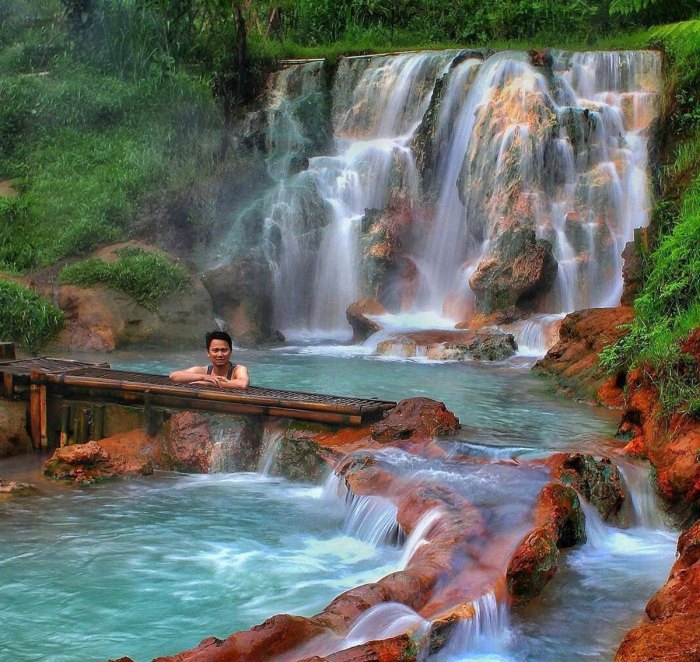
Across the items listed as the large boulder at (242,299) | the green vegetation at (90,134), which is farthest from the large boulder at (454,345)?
the green vegetation at (90,134)

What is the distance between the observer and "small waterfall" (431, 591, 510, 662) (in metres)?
4.67

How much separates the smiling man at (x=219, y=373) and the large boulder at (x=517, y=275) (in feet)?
22.0

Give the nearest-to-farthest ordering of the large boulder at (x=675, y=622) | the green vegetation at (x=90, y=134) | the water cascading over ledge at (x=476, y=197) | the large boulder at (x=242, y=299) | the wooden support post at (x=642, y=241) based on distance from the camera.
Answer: the large boulder at (x=675, y=622) < the wooden support post at (x=642, y=241) < the water cascading over ledge at (x=476, y=197) < the large boulder at (x=242, y=299) < the green vegetation at (x=90, y=134)

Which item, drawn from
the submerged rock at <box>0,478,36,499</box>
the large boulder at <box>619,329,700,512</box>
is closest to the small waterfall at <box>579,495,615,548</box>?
the large boulder at <box>619,329,700,512</box>

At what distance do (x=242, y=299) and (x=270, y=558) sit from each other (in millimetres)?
9584

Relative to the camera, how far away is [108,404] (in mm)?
8469

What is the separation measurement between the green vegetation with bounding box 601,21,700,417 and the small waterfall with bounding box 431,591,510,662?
2.71 metres

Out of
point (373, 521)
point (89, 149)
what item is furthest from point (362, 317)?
point (373, 521)

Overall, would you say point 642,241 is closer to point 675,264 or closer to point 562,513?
point 675,264

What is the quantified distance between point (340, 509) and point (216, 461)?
151 cm

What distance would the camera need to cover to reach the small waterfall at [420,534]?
5.87 meters

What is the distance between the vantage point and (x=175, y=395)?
26.8ft

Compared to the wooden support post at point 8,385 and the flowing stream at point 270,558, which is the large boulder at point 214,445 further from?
the wooden support post at point 8,385

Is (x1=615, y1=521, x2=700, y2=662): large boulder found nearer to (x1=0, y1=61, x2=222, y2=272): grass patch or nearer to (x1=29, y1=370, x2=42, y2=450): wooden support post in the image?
(x1=29, y1=370, x2=42, y2=450): wooden support post
